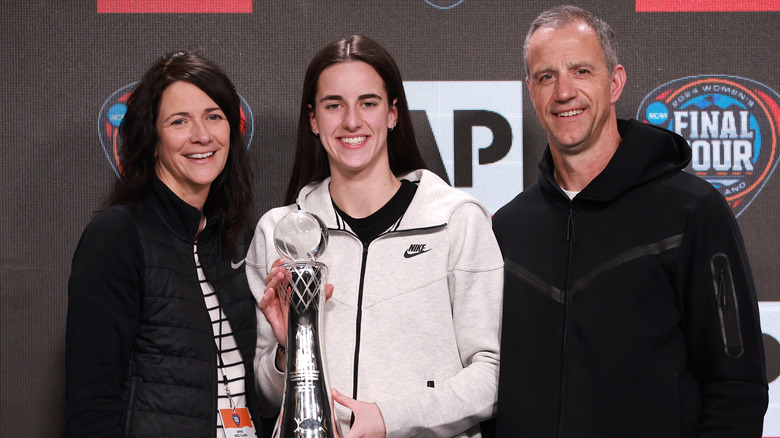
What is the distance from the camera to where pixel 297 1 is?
7.50 ft

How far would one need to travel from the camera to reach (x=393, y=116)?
5.73 feet

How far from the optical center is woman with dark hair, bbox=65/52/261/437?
1.52 metres

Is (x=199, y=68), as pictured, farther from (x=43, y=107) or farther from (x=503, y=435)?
(x=503, y=435)

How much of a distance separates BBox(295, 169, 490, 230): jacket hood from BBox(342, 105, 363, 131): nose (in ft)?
0.64

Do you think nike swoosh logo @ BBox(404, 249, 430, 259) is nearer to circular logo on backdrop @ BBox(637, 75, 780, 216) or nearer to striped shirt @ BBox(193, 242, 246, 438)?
striped shirt @ BBox(193, 242, 246, 438)

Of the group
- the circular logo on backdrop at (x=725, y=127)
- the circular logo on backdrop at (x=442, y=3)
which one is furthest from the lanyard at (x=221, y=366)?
the circular logo on backdrop at (x=725, y=127)

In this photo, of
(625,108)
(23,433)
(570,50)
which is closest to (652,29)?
(625,108)

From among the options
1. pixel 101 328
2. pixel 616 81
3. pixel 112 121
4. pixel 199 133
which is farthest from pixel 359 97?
pixel 112 121

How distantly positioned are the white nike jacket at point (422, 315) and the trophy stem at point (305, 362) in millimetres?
222

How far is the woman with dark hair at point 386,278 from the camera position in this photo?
1.50m

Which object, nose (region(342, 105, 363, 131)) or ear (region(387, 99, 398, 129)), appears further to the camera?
ear (region(387, 99, 398, 129))

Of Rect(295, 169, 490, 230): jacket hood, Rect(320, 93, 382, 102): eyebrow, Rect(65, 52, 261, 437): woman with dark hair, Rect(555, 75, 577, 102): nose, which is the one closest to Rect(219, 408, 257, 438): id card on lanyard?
Rect(65, 52, 261, 437): woman with dark hair

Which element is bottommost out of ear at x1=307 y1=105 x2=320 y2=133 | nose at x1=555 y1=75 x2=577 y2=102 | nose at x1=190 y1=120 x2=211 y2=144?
nose at x1=190 y1=120 x2=211 y2=144

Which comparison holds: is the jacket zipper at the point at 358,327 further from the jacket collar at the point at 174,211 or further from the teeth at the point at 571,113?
the teeth at the point at 571,113
